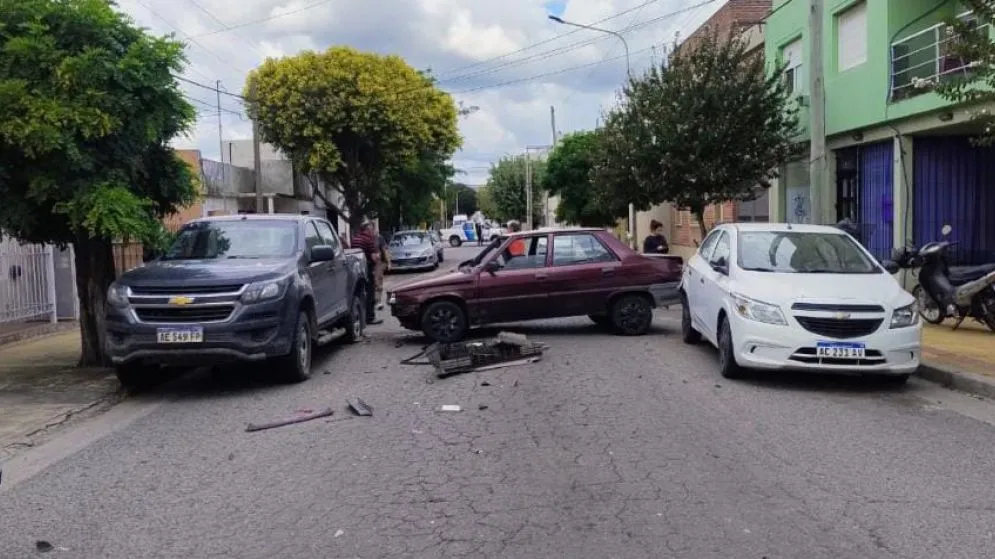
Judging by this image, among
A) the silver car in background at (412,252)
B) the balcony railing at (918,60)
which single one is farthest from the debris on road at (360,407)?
the silver car in background at (412,252)

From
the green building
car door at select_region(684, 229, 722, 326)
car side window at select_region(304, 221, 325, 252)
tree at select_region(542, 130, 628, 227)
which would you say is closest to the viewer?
car side window at select_region(304, 221, 325, 252)

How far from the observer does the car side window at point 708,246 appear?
37.4 feet

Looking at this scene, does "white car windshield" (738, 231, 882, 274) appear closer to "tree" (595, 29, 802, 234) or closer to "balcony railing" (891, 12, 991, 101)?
"balcony railing" (891, 12, 991, 101)

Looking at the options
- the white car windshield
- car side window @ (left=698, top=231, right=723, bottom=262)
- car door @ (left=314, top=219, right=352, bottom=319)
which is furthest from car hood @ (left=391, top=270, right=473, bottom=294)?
the white car windshield

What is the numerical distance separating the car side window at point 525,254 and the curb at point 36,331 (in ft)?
23.9

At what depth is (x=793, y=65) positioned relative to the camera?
69.5ft

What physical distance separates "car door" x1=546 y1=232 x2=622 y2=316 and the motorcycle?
13.3 ft

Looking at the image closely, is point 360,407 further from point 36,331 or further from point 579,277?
point 36,331

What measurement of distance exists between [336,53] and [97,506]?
26.5 meters

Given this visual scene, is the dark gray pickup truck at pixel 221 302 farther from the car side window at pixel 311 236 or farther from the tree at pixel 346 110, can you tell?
the tree at pixel 346 110

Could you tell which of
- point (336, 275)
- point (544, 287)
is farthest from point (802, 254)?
point (336, 275)

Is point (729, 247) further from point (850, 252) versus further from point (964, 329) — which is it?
point (964, 329)

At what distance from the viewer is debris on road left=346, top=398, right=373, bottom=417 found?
786cm

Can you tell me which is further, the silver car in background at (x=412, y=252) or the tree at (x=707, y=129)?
the silver car in background at (x=412, y=252)
